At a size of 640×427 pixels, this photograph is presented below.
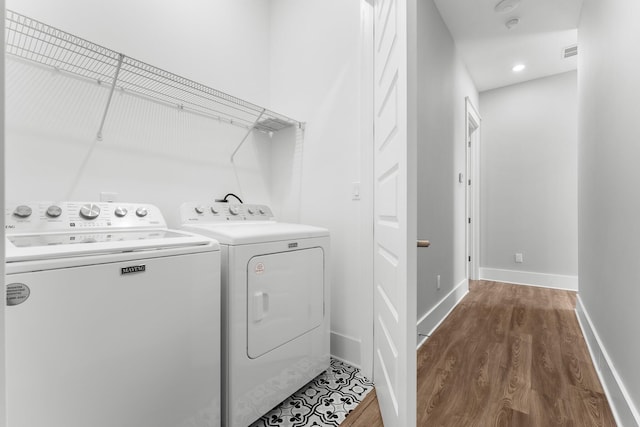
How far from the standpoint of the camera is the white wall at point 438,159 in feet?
7.13

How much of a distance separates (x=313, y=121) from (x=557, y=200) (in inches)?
133

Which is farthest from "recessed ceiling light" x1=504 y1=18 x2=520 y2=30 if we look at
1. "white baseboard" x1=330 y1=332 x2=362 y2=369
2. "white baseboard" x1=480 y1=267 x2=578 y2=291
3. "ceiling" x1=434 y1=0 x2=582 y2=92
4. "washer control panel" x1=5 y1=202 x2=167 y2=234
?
"washer control panel" x1=5 y1=202 x2=167 y2=234

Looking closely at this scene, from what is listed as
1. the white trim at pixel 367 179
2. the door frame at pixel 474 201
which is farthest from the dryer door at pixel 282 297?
the door frame at pixel 474 201

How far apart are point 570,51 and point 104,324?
4429 millimetres

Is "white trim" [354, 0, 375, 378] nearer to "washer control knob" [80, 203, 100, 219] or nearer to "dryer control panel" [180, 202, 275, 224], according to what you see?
"dryer control panel" [180, 202, 275, 224]

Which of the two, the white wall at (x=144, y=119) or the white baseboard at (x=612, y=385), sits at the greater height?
the white wall at (x=144, y=119)

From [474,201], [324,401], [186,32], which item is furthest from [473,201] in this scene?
[186,32]

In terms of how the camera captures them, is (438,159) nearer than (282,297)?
No

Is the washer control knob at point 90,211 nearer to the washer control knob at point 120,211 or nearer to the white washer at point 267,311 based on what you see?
the washer control knob at point 120,211

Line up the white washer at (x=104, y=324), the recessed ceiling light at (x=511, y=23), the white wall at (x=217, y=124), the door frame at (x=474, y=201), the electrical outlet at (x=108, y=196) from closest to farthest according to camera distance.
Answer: the white washer at (x=104, y=324), the white wall at (x=217, y=124), the electrical outlet at (x=108, y=196), the recessed ceiling light at (x=511, y=23), the door frame at (x=474, y=201)

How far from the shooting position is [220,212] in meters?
1.74

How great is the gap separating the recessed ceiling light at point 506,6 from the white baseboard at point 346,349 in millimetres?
2832

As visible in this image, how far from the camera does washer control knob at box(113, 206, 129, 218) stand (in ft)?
4.33

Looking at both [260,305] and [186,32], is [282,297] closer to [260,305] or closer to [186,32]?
[260,305]
